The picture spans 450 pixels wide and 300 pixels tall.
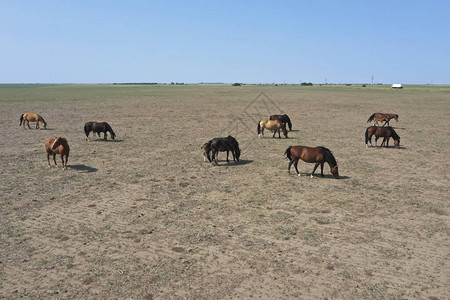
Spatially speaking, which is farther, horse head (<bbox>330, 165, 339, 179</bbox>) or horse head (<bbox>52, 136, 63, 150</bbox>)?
horse head (<bbox>52, 136, 63, 150</bbox>)

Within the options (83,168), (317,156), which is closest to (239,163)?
(317,156)

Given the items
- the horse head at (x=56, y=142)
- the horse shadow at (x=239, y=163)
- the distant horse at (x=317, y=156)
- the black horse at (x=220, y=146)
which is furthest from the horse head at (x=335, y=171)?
the horse head at (x=56, y=142)

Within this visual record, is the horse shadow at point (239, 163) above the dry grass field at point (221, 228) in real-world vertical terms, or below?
above

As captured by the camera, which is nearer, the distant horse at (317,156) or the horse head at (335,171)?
the distant horse at (317,156)

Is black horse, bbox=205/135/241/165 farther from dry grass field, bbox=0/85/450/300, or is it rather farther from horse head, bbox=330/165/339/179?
horse head, bbox=330/165/339/179

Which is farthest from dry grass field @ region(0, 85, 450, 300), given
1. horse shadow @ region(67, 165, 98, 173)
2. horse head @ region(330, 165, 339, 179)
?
horse head @ region(330, 165, 339, 179)

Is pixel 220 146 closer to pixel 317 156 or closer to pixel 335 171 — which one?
pixel 317 156

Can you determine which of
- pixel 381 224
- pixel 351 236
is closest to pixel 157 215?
pixel 351 236

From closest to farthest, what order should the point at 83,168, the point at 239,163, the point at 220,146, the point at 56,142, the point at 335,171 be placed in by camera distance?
the point at 335,171
the point at 56,142
the point at 83,168
the point at 220,146
the point at 239,163

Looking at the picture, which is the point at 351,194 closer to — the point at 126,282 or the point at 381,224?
the point at 381,224

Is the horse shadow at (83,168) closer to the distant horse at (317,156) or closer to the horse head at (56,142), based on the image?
the horse head at (56,142)

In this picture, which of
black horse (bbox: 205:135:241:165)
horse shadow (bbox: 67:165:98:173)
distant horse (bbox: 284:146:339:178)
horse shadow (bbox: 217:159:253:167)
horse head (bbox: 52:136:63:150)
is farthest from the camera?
horse shadow (bbox: 217:159:253:167)

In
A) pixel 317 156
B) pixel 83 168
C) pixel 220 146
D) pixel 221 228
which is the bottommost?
pixel 221 228

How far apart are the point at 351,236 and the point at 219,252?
334 centimetres
